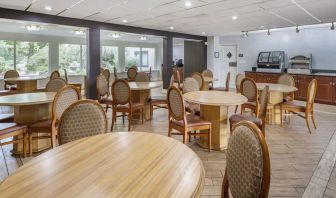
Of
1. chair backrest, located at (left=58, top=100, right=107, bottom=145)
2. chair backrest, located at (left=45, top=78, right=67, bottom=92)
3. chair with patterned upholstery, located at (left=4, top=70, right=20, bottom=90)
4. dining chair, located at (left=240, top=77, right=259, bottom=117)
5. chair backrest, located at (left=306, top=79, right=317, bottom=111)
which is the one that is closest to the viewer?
chair backrest, located at (left=58, top=100, right=107, bottom=145)

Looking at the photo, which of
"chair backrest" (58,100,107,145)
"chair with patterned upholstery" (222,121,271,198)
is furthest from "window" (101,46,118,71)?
"chair with patterned upholstery" (222,121,271,198)

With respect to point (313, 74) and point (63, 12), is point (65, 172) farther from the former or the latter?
point (313, 74)

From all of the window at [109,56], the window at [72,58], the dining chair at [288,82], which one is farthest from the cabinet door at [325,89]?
the window at [72,58]

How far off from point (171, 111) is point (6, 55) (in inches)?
328

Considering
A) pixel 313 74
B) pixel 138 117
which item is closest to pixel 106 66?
pixel 138 117

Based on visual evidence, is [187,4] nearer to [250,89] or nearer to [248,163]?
[250,89]

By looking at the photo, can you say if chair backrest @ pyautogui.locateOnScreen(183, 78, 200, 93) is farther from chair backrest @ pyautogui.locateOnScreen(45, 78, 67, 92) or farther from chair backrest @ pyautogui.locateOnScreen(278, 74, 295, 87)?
chair backrest @ pyautogui.locateOnScreen(278, 74, 295, 87)

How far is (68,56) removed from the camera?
1079 cm

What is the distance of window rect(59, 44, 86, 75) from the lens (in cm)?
1059

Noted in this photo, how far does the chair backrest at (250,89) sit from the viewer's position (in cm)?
462

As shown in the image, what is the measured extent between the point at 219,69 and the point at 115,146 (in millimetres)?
10233

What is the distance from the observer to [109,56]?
12.4 meters

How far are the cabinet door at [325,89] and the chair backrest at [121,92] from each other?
5.99 m

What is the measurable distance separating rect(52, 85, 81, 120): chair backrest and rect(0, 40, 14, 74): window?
7.41 m
